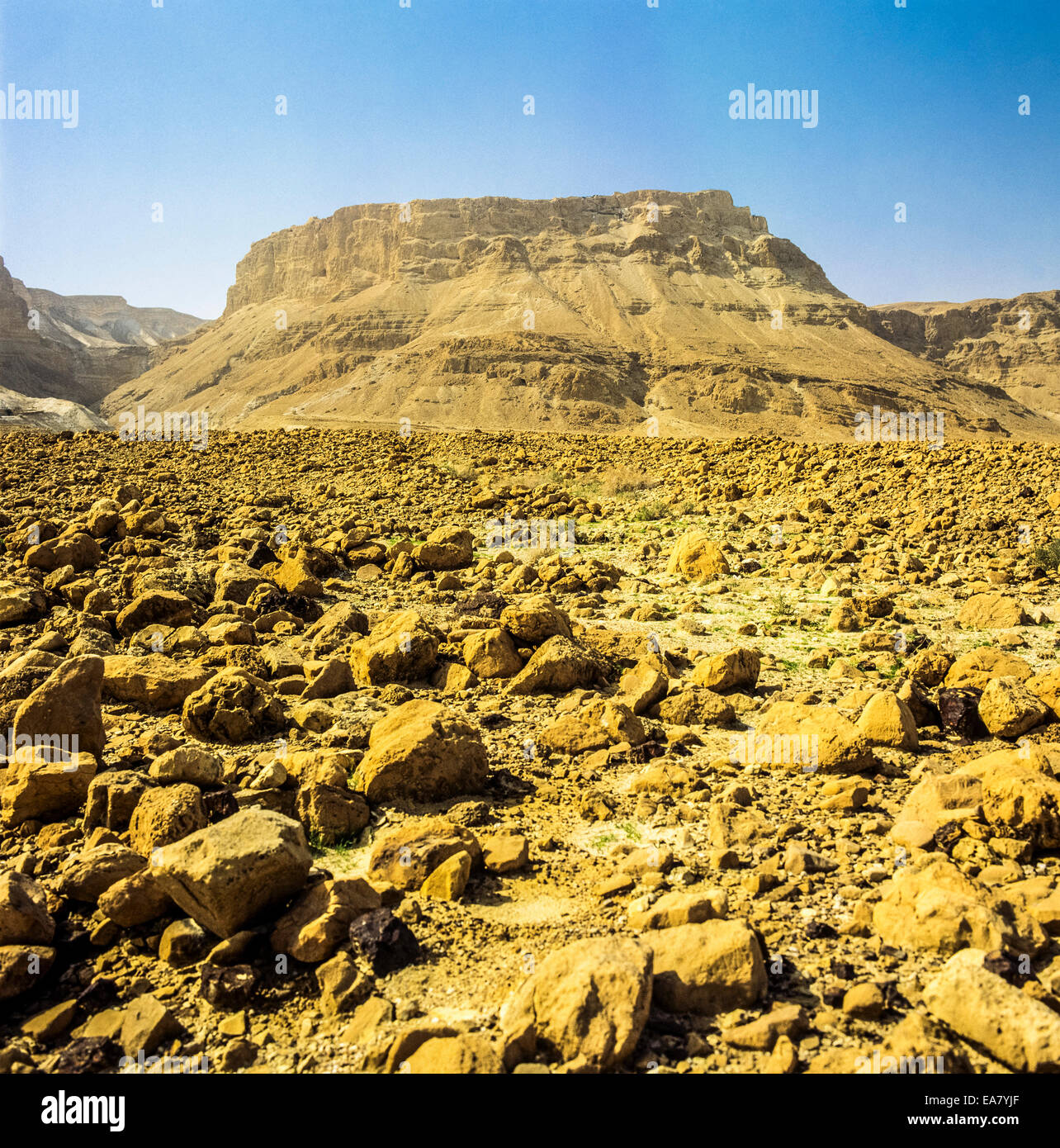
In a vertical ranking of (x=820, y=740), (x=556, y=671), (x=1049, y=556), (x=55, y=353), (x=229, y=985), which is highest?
(x=55, y=353)

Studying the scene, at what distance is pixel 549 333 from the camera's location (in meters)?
74.8

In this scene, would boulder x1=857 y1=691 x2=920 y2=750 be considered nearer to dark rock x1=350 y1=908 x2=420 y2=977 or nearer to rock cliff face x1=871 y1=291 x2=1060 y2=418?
dark rock x1=350 y1=908 x2=420 y2=977

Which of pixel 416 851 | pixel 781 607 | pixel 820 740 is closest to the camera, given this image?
pixel 416 851

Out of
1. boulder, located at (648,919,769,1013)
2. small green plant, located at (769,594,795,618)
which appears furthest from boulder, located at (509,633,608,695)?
boulder, located at (648,919,769,1013)

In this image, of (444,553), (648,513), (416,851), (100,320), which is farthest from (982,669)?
(100,320)

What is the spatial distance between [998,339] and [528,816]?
127 metres

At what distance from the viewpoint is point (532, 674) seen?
626cm

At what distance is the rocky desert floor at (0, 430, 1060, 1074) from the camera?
2.83 meters

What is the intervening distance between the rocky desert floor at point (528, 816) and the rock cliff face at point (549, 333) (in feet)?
158

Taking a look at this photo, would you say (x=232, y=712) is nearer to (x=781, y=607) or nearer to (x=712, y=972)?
(x=712, y=972)

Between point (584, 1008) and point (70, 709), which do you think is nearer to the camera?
point (584, 1008)

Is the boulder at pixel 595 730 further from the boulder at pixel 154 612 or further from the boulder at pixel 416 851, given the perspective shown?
the boulder at pixel 154 612

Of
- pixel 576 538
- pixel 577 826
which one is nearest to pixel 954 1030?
pixel 577 826

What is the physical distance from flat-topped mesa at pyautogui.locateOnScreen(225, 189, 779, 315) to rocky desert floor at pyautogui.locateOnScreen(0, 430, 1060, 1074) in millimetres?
90622
